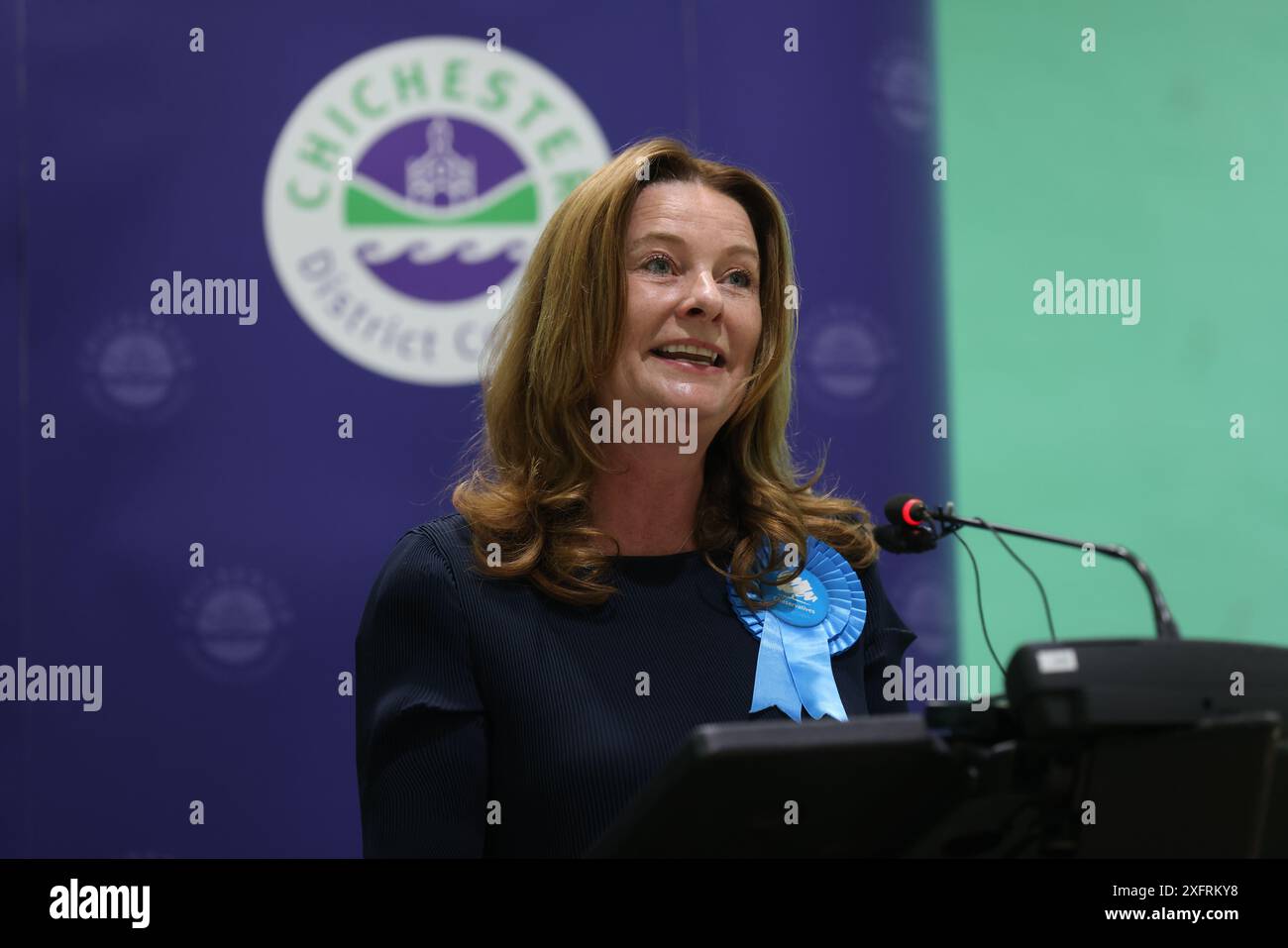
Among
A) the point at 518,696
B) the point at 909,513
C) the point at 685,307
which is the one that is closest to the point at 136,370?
the point at 685,307

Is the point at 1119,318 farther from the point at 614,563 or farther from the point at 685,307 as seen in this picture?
the point at 614,563

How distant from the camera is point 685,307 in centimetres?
189

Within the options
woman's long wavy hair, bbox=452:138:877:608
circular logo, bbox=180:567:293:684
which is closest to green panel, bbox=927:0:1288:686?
woman's long wavy hair, bbox=452:138:877:608

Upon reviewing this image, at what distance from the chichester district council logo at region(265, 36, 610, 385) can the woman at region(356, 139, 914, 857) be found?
93cm

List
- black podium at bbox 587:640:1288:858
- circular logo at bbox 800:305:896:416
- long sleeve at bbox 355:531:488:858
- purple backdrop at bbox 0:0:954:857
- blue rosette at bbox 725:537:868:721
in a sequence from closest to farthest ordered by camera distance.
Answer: black podium at bbox 587:640:1288:858 → long sleeve at bbox 355:531:488:858 → blue rosette at bbox 725:537:868:721 → purple backdrop at bbox 0:0:954:857 → circular logo at bbox 800:305:896:416

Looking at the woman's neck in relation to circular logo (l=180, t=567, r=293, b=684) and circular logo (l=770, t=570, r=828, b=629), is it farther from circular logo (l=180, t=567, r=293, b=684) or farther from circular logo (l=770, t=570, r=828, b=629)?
circular logo (l=180, t=567, r=293, b=684)

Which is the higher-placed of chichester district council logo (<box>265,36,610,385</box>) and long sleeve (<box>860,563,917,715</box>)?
chichester district council logo (<box>265,36,610,385</box>)

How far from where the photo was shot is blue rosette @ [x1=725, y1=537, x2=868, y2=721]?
1704mm

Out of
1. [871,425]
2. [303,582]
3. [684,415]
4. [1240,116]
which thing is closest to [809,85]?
[871,425]

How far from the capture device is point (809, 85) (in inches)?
120

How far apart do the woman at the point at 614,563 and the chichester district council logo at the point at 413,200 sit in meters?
0.93

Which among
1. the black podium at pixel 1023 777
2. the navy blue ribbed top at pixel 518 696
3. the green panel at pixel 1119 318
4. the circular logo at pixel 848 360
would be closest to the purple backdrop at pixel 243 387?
the circular logo at pixel 848 360

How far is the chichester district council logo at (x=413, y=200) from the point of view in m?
2.94
